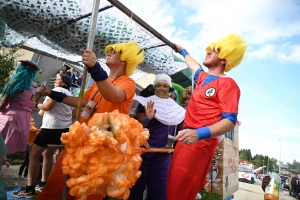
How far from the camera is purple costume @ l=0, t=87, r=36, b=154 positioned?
9.66 ft

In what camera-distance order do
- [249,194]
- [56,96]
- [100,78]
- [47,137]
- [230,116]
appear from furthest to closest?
[249,194]
[47,137]
[56,96]
[230,116]
[100,78]

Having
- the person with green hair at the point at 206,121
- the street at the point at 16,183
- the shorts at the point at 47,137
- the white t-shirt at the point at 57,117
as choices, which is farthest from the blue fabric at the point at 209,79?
the street at the point at 16,183

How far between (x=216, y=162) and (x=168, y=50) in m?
2.86

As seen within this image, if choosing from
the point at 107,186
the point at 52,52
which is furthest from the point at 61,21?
the point at 107,186

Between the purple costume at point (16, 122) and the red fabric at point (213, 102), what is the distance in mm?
2241

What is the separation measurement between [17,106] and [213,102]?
8.38 ft

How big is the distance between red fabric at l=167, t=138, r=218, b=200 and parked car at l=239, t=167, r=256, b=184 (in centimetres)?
2437

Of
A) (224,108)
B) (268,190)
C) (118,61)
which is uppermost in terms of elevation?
(118,61)

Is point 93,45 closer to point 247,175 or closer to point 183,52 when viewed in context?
point 183,52

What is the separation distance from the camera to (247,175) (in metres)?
23.5

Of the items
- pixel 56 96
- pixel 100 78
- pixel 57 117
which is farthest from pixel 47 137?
pixel 100 78

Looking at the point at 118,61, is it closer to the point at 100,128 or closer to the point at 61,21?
the point at 61,21

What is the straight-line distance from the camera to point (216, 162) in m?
4.86

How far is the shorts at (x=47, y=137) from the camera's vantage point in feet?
10.0
